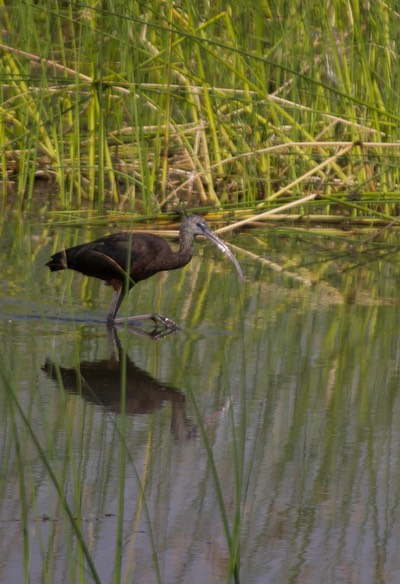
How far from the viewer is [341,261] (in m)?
7.60

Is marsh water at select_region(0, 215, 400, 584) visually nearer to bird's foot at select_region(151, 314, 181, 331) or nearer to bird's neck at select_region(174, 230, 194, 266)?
bird's foot at select_region(151, 314, 181, 331)

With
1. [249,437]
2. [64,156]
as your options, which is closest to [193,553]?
[249,437]

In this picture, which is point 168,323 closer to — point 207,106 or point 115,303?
point 115,303

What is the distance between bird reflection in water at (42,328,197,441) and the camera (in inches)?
174

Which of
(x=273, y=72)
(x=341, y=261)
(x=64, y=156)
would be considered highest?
(x=273, y=72)

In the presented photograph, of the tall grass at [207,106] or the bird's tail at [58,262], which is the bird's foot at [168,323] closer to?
the bird's tail at [58,262]

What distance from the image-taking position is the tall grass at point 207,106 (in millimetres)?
8125

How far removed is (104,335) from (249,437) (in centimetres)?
167

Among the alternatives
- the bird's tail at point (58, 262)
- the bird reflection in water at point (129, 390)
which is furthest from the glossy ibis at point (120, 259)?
the bird reflection in water at point (129, 390)

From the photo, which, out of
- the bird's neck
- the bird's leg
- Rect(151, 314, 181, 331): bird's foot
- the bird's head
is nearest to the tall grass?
the bird's head

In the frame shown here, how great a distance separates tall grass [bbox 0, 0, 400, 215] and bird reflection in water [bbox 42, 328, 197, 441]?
2.81 metres

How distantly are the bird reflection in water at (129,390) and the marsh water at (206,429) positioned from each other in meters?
0.01

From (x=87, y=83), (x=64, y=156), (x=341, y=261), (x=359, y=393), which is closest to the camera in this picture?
(x=359, y=393)

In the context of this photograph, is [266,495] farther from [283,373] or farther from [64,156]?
[64,156]
